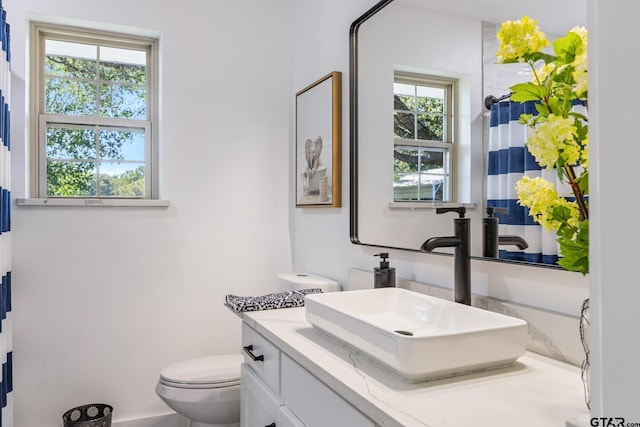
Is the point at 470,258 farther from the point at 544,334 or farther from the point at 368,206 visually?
the point at 368,206

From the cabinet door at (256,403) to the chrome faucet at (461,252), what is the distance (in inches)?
23.5

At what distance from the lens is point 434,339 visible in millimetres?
883

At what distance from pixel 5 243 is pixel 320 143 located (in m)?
1.45

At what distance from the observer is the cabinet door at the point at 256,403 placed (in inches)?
52.2

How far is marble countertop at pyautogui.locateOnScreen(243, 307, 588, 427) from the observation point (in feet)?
2.49

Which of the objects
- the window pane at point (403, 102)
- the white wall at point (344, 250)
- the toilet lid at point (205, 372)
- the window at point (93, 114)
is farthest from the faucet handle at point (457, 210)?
the window at point (93, 114)

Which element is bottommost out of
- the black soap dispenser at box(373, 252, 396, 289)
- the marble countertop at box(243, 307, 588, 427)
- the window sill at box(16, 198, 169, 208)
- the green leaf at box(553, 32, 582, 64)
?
the marble countertop at box(243, 307, 588, 427)

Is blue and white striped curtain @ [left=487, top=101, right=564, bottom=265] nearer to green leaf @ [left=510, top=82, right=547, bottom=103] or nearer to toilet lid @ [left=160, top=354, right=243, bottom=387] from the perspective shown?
green leaf @ [left=510, top=82, right=547, bottom=103]

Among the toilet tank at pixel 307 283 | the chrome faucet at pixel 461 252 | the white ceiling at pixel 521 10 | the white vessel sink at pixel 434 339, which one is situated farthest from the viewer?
the toilet tank at pixel 307 283

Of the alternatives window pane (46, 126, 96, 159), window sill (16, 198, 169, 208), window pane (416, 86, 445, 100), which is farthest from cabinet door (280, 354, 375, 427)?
window pane (46, 126, 96, 159)

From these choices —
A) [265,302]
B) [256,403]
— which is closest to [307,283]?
[265,302]

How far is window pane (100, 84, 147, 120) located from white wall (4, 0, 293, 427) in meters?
0.20

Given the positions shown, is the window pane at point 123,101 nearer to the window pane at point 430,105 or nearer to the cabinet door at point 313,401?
the window pane at point 430,105

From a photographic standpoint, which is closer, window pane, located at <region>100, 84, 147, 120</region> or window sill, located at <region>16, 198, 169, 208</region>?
window sill, located at <region>16, 198, 169, 208</region>
